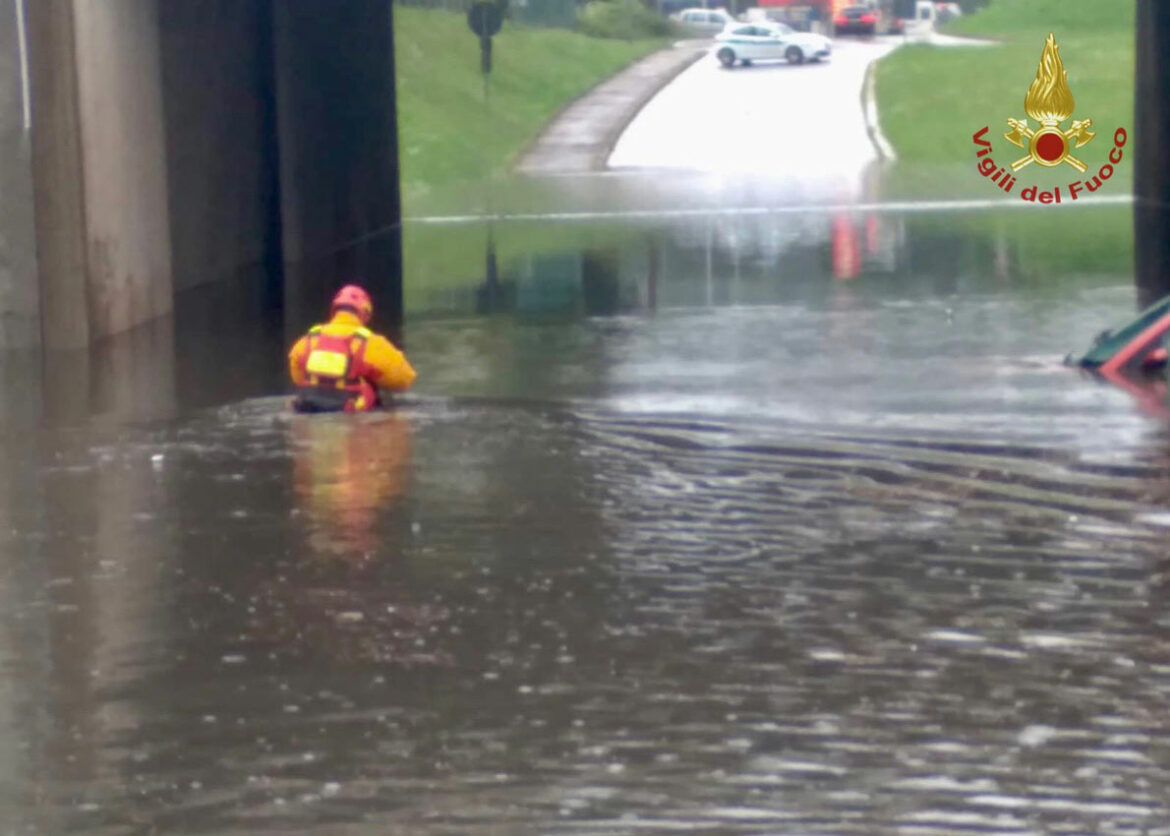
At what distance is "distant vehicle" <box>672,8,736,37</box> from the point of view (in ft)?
252

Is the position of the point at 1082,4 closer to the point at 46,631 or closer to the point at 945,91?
the point at 945,91

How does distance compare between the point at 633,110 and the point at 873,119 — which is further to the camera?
the point at 633,110

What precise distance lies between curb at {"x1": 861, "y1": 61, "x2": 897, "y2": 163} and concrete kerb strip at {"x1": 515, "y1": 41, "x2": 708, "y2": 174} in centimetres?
587

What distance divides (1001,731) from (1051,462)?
4625mm

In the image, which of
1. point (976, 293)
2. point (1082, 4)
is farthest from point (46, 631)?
point (1082, 4)

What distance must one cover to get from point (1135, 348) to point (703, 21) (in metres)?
65.1

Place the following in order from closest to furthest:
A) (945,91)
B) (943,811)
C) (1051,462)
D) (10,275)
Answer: (943,811) → (1051,462) → (10,275) → (945,91)

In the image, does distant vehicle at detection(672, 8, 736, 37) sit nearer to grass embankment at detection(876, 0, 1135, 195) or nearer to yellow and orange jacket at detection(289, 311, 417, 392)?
grass embankment at detection(876, 0, 1135, 195)

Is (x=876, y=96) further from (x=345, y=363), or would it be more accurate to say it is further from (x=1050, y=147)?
(x=345, y=363)

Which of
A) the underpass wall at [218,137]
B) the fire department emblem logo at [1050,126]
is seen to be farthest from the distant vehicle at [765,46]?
the underpass wall at [218,137]

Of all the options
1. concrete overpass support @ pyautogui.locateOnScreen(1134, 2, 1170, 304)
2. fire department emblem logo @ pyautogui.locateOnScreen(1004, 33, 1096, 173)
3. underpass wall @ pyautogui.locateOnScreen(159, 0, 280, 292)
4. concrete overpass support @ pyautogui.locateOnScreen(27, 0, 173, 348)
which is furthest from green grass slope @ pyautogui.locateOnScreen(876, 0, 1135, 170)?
concrete overpass support @ pyautogui.locateOnScreen(27, 0, 173, 348)

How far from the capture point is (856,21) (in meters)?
75.9

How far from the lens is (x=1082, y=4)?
72.8 m

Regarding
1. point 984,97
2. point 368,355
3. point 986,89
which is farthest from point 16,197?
point 986,89
